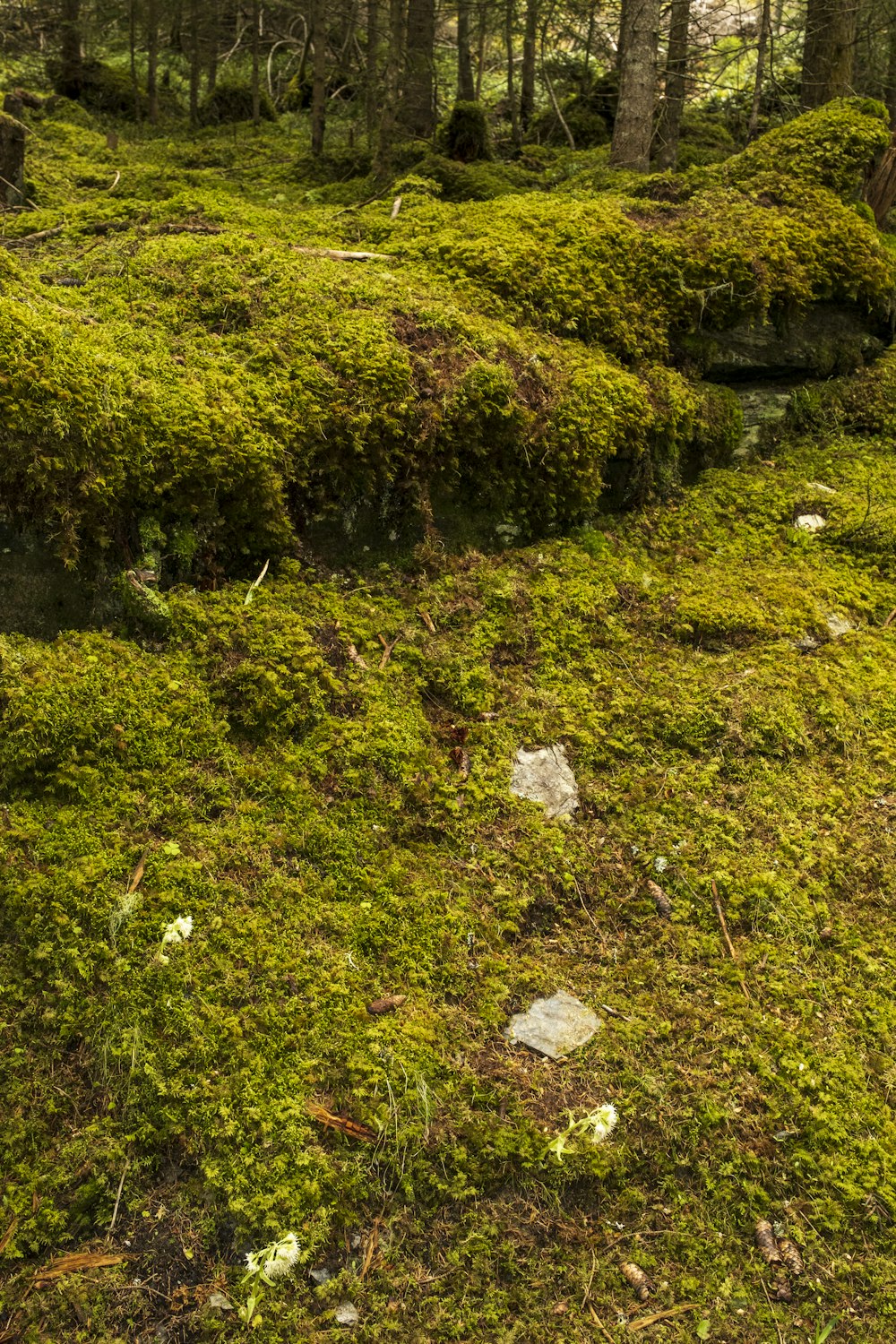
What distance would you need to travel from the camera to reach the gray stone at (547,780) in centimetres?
405

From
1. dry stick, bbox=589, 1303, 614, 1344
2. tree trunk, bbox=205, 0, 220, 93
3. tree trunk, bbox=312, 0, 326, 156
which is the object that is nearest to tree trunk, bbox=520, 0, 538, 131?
tree trunk, bbox=312, 0, 326, 156

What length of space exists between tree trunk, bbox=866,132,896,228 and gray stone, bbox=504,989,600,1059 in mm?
7522

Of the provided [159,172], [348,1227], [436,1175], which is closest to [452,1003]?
[436,1175]

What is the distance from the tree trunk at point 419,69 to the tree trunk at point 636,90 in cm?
246

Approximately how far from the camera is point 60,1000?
296 centimetres

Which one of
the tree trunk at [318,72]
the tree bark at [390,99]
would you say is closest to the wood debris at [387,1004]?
the tree bark at [390,99]

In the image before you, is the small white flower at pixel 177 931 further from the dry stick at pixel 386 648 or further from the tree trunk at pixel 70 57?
the tree trunk at pixel 70 57

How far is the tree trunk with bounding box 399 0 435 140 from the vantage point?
9742 millimetres

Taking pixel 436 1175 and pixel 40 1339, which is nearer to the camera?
pixel 40 1339

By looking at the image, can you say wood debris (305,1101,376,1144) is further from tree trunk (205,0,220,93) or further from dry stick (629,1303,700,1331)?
tree trunk (205,0,220,93)

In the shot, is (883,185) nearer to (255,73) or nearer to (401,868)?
(401,868)

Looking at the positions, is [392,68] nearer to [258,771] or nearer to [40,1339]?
[258,771]

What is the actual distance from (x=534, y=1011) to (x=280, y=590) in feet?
7.65

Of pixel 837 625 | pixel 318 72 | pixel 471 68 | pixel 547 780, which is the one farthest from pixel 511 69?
pixel 547 780
